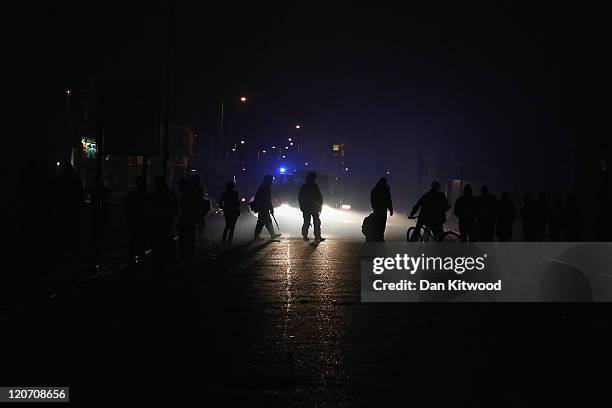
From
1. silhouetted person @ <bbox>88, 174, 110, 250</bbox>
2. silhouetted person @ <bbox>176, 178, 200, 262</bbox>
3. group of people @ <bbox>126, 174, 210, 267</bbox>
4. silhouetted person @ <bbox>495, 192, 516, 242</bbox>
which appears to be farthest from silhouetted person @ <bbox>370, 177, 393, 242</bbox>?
silhouetted person @ <bbox>88, 174, 110, 250</bbox>

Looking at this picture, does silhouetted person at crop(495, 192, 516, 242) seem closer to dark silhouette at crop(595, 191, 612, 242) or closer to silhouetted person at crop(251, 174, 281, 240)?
dark silhouette at crop(595, 191, 612, 242)

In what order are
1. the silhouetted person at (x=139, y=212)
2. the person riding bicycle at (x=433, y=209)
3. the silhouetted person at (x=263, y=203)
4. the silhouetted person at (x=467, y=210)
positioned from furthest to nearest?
the silhouetted person at (x=263, y=203) < the silhouetted person at (x=467, y=210) < the person riding bicycle at (x=433, y=209) < the silhouetted person at (x=139, y=212)

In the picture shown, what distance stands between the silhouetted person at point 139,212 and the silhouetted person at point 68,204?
130 inches

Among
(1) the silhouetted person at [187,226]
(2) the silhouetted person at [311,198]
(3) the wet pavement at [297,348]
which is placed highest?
(2) the silhouetted person at [311,198]

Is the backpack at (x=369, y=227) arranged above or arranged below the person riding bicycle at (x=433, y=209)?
below

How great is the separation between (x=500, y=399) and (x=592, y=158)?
4922cm

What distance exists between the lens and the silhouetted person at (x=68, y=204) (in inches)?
779

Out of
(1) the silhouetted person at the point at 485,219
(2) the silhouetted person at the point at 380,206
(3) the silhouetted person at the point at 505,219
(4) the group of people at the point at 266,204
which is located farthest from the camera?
(4) the group of people at the point at 266,204

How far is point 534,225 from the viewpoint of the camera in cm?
2556

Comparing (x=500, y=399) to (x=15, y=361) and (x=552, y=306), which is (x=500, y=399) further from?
(x=552, y=306)

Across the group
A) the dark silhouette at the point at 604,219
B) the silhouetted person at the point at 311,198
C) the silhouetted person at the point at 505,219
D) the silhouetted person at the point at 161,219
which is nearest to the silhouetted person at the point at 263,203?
the silhouetted person at the point at 311,198

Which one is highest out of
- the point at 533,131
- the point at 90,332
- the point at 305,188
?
the point at 533,131

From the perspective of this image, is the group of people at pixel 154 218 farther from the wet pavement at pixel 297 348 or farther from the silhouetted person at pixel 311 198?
the silhouetted person at pixel 311 198

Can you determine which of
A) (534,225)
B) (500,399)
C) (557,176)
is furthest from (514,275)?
(557,176)
